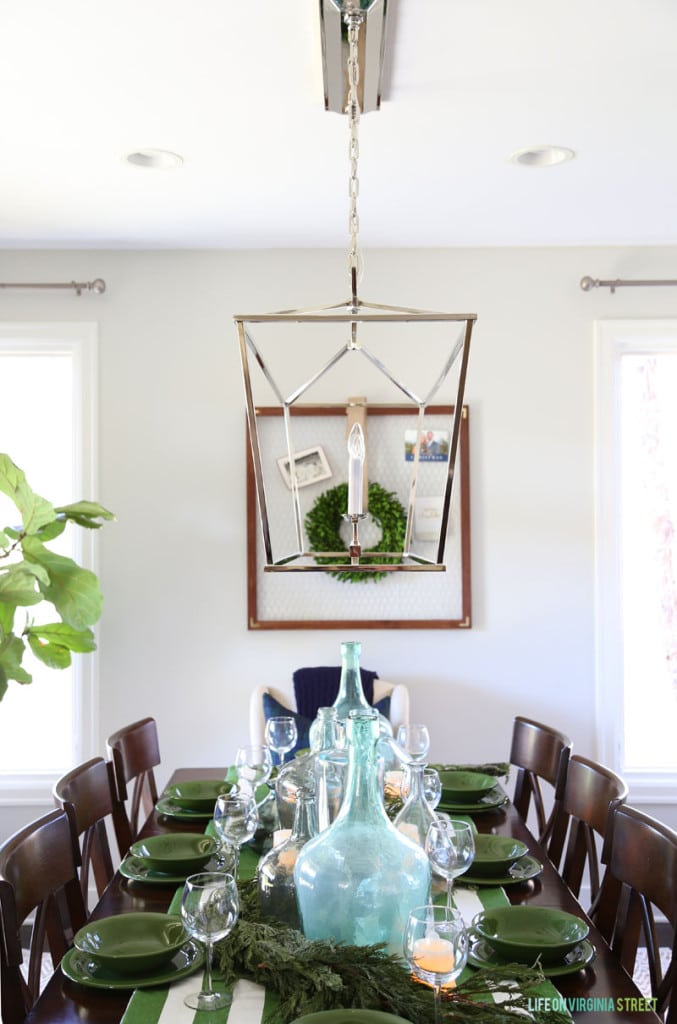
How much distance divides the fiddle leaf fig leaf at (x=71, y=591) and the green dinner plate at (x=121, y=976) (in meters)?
0.52

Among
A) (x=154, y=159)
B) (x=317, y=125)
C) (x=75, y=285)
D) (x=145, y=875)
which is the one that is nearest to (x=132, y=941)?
(x=145, y=875)

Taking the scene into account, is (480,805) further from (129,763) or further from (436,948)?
(436,948)

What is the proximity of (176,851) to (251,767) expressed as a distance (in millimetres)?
242

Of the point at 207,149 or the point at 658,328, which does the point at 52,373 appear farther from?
the point at 658,328

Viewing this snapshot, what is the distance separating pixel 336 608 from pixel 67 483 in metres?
1.18

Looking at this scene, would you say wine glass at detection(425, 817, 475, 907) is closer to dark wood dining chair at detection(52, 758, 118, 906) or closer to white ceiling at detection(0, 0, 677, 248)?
dark wood dining chair at detection(52, 758, 118, 906)

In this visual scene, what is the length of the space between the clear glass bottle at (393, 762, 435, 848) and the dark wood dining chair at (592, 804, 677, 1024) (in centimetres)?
37

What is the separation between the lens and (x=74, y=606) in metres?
1.71

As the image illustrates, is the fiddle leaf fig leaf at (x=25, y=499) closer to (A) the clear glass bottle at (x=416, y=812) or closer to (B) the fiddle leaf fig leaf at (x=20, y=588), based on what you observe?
(B) the fiddle leaf fig leaf at (x=20, y=588)

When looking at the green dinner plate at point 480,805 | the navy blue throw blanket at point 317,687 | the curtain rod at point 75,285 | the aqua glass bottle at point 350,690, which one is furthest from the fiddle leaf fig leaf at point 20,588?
the curtain rod at point 75,285

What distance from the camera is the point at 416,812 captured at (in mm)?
1888

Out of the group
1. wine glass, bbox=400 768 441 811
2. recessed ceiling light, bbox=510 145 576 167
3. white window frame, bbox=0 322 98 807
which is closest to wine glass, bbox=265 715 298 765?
wine glass, bbox=400 768 441 811

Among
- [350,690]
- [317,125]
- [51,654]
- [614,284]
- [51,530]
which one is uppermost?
[317,125]

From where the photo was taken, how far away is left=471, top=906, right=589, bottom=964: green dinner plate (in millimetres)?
1612
